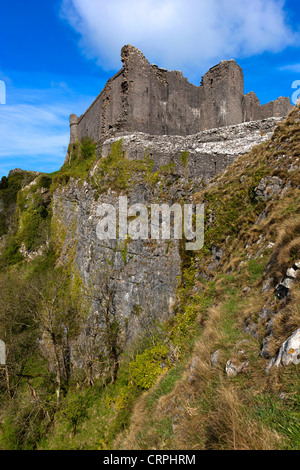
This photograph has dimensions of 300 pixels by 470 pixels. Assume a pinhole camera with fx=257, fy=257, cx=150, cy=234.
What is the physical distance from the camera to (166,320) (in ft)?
43.4

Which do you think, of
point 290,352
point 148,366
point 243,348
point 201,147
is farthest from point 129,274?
point 290,352

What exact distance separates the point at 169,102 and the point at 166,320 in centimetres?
1715

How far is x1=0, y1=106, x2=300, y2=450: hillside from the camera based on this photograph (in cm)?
377

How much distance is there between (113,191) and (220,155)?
22.4 feet

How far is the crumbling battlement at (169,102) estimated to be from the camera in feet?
60.5

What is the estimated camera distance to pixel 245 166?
13.1 metres

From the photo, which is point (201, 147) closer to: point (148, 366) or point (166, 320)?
point (166, 320)

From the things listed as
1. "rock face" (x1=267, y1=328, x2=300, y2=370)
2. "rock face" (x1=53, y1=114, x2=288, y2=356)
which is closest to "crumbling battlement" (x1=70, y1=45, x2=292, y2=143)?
"rock face" (x1=53, y1=114, x2=288, y2=356)
